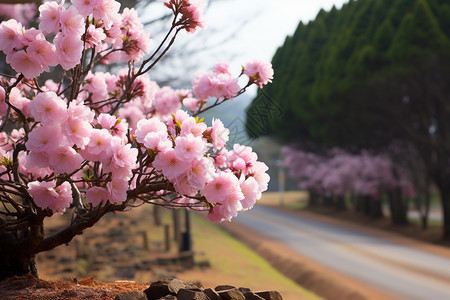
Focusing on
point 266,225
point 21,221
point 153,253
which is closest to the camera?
point 21,221

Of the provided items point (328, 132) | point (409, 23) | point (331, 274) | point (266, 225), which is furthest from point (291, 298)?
point (328, 132)

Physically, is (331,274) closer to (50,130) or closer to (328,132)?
(50,130)

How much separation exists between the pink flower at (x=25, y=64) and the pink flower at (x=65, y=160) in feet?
2.05

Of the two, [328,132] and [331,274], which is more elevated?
[328,132]

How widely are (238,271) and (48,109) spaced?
901cm

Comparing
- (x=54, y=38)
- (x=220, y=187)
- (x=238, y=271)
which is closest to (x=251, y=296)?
(x=220, y=187)

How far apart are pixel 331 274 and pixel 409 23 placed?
9325mm

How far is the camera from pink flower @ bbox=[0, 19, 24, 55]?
311 centimetres

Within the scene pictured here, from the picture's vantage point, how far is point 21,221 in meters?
3.59

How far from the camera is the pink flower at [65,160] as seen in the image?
272 cm

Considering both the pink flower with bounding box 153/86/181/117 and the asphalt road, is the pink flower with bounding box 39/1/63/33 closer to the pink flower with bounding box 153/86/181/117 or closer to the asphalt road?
the pink flower with bounding box 153/86/181/117

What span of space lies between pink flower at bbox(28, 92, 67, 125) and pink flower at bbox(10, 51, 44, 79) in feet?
1.69

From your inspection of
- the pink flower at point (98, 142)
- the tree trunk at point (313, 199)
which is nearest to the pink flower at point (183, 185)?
the pink flower at point (98, 142)

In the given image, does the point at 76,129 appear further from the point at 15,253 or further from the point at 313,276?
the point at 313,276
